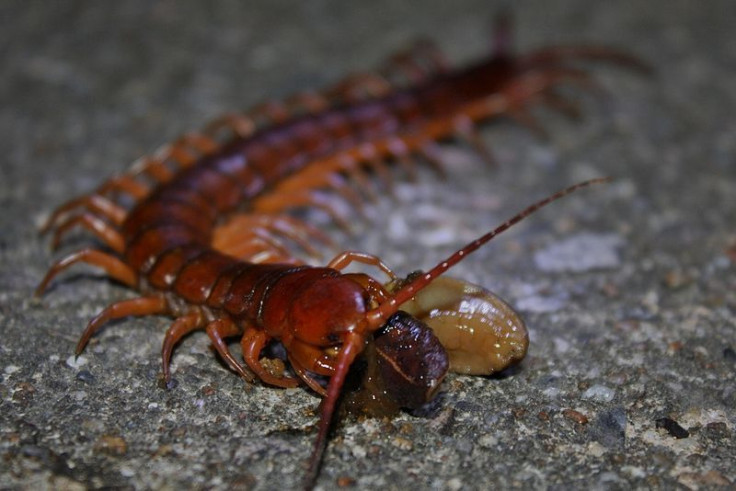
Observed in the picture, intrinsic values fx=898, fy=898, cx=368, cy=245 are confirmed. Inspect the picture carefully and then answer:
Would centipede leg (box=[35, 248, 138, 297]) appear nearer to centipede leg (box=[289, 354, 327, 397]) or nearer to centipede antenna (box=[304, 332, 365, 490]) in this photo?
centipede leg (box=[289, 354, 327, 397])

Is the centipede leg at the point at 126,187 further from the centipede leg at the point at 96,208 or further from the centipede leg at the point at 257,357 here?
the centipede leg at the point at 257,357

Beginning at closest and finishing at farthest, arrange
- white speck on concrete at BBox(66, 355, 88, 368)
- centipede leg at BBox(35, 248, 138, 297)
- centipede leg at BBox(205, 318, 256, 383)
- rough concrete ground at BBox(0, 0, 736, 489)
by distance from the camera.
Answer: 1. rough concrete ground at BBox(0, 0, 736, 489)
2. centipede leg at BBox(205, 318, 256, 383)
3. white speck on concrete at BBox(66, 355, 88, 368)
4. centipede leg at BBox(35, 248, 138, 297)

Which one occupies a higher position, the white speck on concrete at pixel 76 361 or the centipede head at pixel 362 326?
the centipede head at pixel 362 326

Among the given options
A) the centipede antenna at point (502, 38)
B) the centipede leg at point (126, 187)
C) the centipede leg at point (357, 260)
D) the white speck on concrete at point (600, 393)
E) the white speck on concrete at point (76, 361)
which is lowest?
the white speck on concrete at point (600, 393)

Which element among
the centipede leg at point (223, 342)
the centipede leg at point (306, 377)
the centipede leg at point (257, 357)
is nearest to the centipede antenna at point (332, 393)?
the centipede leg at point (306, 377)

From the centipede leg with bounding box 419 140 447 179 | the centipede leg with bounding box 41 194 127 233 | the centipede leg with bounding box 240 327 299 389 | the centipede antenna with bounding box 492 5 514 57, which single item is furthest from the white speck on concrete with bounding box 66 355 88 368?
the centipede antenna with bounding box 492 5 514 57

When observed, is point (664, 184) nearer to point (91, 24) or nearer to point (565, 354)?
point (565, 354)
